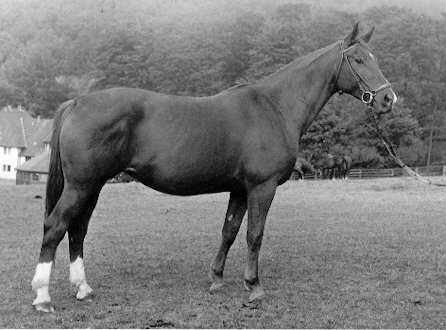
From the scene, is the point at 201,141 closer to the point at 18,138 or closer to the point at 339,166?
Result: the point at 339,166

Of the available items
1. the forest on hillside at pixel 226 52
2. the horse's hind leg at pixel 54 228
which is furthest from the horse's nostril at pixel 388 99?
the forest on hillside at pixel 226 52

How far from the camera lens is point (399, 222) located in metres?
12.9

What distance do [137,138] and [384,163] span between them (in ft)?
137

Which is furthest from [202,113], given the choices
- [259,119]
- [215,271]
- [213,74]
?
[213,74]

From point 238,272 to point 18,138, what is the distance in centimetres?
6059

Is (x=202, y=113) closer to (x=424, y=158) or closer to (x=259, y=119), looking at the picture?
(x=259, y=119)

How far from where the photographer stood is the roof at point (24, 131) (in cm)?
6038

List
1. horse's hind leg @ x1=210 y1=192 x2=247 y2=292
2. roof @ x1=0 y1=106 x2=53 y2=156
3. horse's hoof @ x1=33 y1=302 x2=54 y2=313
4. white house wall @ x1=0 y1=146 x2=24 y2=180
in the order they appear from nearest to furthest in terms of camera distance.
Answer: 1. horse's hoof @ x1=33 y1=302 x2=54 y2=313
2. horse's hind leg @ x1=210 y1=192 x2=247 y2=292
3. roof @ x1=0 y1=106 x2=53 y2=156
4. white house wall @ x1=0 y1=146 x2=24 y2=180

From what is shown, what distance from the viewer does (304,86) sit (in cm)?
566

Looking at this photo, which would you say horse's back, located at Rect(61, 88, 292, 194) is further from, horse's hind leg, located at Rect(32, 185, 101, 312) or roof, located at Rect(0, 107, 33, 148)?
roof, located at Rect(0, 107, 33, 148)

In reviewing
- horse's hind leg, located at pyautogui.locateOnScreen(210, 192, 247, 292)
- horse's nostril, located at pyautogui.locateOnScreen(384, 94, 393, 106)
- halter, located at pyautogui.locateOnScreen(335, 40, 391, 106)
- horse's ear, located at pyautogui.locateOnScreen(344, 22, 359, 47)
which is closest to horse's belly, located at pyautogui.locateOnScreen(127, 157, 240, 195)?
horse's hind leg, located at pyautogui.locateOnScreen(210, 192, 247, 292)

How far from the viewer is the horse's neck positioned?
18.3 feet

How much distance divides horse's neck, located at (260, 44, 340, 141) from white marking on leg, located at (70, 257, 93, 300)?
281 cm

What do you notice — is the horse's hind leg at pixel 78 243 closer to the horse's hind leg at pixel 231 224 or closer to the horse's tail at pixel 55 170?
the horse's tail at pixel 55 170
